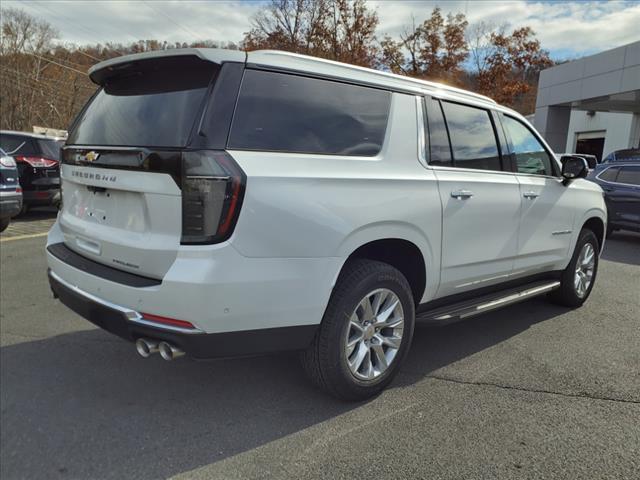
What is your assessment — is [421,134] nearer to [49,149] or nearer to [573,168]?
[573,168]

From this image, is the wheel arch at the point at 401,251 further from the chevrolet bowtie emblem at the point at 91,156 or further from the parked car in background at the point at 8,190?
the parked car in background at the point at 8,190

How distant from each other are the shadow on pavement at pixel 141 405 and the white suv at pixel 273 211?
439 mm

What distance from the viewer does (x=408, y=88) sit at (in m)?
3.26

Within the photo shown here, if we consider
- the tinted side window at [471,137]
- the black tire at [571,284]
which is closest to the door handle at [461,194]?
the tinted side window at [471,137]

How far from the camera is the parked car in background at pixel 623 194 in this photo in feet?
31.0

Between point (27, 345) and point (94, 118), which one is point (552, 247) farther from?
point (27, 345)

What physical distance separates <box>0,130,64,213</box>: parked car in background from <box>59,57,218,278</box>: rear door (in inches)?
311

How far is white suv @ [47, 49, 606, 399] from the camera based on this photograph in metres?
2.35

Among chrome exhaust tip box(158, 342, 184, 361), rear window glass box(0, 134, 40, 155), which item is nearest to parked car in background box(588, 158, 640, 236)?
chrome exhaust tip box(158, 342, 184, 361)

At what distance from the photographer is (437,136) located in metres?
3.37

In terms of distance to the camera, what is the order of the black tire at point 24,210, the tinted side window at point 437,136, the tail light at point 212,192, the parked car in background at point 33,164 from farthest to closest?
the black tire at point 24,210 → the parked car in background at point 33,164 → the tinted side window at point 437,136 → the tail light at point 212,192

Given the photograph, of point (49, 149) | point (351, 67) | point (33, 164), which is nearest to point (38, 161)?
point (33, 164)

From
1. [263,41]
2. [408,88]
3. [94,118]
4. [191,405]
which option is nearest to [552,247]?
[408,88]

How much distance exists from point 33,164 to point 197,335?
9434 millimetres
